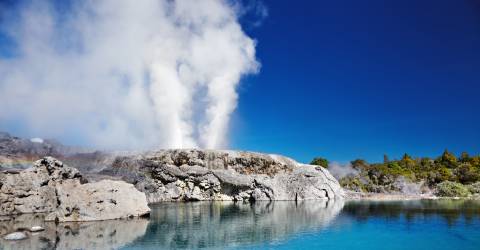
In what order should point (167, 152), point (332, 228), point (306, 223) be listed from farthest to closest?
point (167, 152), point (306, 223), point (332, 228)

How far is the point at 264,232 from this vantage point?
35.2 meters

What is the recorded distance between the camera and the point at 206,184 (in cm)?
7838

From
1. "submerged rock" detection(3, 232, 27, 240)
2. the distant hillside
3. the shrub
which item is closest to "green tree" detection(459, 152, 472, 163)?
the shrub

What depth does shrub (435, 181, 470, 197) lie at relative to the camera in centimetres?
8169

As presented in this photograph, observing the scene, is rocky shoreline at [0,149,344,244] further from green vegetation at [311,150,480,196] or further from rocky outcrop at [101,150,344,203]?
green vegetation at [311,150,480,196]

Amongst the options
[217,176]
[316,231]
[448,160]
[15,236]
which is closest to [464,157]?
[448,160]

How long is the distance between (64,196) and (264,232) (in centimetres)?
2169

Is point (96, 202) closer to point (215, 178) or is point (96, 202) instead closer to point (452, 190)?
point (215, 178)

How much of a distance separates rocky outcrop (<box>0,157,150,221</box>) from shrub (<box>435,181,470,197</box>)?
67.3 metres

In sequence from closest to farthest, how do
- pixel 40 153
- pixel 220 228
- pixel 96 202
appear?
1. pixel 220 228
2. pixel 96 202
3. pixel 40 153

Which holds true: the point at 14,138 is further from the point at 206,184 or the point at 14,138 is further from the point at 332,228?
the point at 332,228

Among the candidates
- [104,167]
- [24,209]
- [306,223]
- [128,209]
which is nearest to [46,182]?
[24,209]

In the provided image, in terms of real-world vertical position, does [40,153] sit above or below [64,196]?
above

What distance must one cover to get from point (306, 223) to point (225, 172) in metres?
39.0
